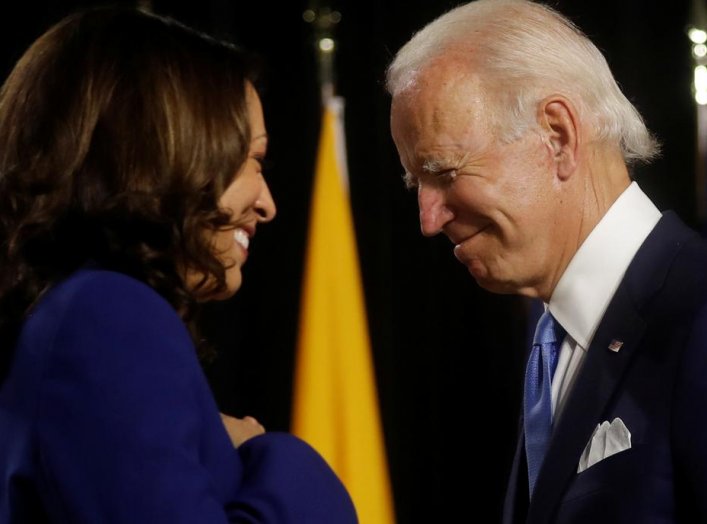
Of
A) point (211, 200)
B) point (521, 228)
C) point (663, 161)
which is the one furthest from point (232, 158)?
point (663, 161)

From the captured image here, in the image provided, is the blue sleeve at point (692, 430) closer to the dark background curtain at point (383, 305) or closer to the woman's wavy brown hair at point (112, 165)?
the woman's wavy brown hair at point (112, 165)

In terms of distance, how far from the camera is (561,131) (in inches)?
67.9

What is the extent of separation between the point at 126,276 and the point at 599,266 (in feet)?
2.50

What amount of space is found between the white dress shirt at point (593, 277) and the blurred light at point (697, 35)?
1.92 metres

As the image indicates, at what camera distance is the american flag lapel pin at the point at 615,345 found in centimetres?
151

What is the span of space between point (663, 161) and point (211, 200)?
7.97ft

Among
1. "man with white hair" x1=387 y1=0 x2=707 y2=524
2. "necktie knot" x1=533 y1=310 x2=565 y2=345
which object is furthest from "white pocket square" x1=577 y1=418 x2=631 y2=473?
"necktie knot" x1=533 y1=310 x2=565 y2=345

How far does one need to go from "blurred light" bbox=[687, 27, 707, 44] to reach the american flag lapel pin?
2.16 metres

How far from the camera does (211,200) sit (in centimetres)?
128

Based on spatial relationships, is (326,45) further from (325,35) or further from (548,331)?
(548,331)

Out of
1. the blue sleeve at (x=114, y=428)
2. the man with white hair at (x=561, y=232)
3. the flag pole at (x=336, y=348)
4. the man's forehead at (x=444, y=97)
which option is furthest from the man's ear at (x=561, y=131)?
the flag pole at (x=336, y=348)

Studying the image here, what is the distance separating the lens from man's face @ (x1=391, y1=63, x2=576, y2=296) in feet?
5.67

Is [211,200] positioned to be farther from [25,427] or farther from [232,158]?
[25,427]

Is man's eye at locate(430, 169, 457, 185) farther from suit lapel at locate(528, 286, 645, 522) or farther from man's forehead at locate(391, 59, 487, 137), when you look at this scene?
suit lapel at locate(528, 286, 645, 522)
